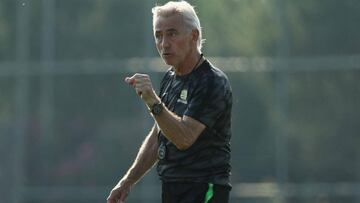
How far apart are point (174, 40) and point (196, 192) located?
798mm

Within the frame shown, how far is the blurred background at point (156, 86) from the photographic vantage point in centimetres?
1566

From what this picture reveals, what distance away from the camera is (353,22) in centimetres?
1566

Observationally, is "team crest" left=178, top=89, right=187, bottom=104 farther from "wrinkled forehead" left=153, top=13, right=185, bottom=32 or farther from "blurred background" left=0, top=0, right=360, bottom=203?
"blurred background" left=0, top=0, right=360, bottom=203

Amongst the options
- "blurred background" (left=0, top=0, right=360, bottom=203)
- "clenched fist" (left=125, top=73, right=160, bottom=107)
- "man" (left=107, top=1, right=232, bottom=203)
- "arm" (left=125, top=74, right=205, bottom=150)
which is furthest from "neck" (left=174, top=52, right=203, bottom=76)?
"blurred background" (left=0, top=0, right=360, bottom=203)

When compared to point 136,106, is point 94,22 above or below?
above

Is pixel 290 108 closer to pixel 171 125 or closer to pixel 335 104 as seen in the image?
pixel 335 104

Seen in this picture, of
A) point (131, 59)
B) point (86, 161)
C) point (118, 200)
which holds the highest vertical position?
point (131, 59)

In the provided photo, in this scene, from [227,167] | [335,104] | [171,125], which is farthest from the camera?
[335,104]

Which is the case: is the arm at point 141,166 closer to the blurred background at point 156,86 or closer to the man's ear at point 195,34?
the man's ear at point 195,34

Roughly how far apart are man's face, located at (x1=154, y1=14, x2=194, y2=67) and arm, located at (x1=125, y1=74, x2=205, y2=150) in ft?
1.04

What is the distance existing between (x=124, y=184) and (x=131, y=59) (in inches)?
379

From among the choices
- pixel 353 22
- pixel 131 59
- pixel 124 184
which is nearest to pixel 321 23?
pixel 353 22

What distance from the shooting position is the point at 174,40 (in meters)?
5.98

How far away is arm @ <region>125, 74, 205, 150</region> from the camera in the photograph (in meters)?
5.64
